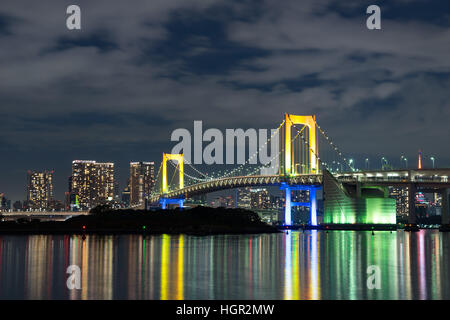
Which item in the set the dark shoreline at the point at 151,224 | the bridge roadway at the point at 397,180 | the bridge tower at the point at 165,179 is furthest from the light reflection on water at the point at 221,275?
the bridge tower at the point at 165,179

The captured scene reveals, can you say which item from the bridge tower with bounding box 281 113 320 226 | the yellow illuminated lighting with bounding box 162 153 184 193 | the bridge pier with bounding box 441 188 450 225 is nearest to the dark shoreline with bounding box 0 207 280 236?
the bridge tower with bounding box 281 113 320 226

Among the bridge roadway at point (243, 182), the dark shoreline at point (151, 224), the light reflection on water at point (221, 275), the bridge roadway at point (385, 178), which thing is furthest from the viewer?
the bridge roadway at point (243, 182)

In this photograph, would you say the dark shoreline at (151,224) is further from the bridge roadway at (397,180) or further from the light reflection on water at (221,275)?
the light reflection on water at (221,275)

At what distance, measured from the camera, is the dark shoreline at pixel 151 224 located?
7312 centimetres

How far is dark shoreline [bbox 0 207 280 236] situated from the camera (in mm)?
73125

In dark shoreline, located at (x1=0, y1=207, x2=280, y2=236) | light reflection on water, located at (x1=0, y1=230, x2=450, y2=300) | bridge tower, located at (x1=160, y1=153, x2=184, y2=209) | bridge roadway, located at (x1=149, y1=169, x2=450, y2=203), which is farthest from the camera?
bridge tower, located at (x1=160, y1=153, x2=184, y2=209)

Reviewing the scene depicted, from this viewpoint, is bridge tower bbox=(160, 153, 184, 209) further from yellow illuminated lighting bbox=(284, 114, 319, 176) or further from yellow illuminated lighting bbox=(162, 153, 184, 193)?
yellow illuminated lighting bbox=(284, 114, 319, 176)

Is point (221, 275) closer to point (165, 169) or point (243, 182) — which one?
point (243, 182)

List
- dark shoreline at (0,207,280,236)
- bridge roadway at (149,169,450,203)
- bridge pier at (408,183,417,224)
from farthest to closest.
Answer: bridge roadway at (149,169,450,203) → bridge pier at (408,183,417,224) → dark shoreline at (0,207,280,236)

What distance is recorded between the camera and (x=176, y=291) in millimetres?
19594

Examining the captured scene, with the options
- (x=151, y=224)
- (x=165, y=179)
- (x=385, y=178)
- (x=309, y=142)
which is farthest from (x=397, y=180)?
(x=165, y=179)

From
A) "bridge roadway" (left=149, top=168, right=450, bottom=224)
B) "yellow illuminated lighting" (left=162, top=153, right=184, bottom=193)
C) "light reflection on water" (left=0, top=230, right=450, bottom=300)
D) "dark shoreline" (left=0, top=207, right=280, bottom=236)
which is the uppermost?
"yellow illuminated lighting" (left=162, top=153, right=184, bottom=193)
